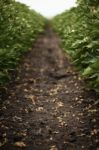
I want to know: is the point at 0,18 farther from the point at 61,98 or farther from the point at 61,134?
the point at 61,134

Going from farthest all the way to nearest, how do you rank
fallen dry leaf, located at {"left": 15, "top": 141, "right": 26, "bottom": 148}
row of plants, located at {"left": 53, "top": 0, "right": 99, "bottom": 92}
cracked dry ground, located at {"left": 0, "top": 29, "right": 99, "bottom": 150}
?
row of plants, located at {"left": 53, "top": 0, "right": 99, "bottom": 92}, cracked dry ground, located at {"left": 0, "top": 29, "right": 99, "bottom": 150}, fallen dry leaf, located at {"left": 15, "top": 141, "right": 26, "bottom": 148}

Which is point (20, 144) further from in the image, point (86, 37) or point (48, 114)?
point (86, 37)

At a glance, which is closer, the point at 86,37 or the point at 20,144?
the point at 20,144

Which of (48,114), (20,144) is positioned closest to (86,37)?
(48,114)

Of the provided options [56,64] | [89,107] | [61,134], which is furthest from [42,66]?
[61,134]

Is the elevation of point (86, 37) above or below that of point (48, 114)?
above

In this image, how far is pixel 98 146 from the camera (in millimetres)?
7039

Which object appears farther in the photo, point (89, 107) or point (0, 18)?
point (0, 18)

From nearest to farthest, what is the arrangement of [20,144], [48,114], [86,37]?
[20,144] < [48,114] < [86,37]

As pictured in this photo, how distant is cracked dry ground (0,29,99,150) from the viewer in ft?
Answer: 24.0

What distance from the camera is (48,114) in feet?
29.1

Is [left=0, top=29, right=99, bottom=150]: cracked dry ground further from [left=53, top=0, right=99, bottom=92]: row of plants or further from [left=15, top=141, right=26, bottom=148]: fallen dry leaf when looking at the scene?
[left=53, top=0, right=99, bottom=92]: row of plants

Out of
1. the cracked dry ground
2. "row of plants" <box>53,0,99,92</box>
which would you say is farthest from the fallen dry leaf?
"row of plants" <box>53,0,99,92</box>

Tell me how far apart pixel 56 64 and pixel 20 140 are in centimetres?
854
